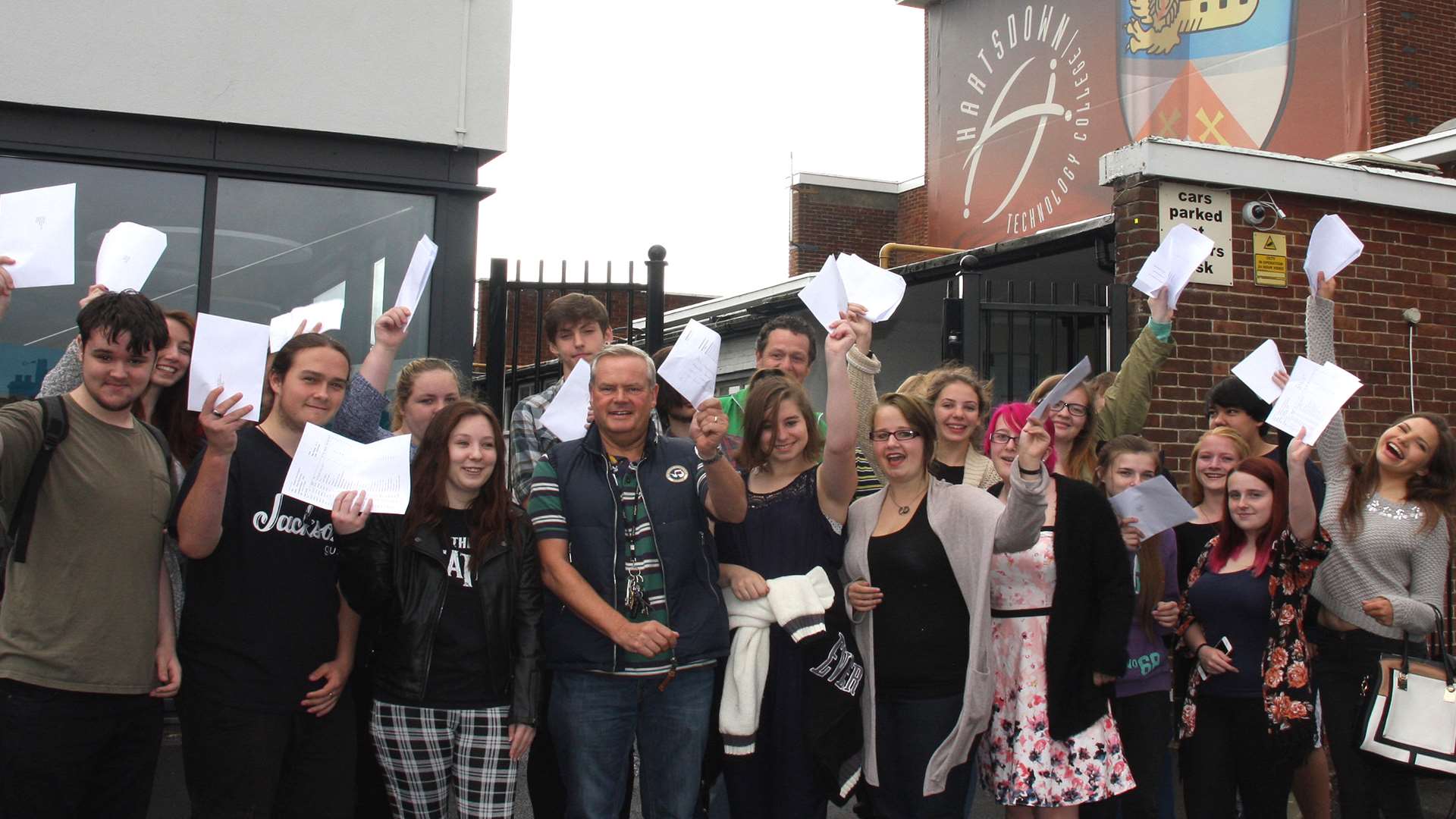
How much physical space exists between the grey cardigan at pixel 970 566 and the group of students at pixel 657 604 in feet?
0.04

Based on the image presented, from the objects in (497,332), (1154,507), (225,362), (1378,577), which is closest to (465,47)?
(497,332)

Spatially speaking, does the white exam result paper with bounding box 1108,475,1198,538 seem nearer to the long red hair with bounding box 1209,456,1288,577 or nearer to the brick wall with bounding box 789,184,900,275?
the long red hair with bounding box 1209,456,1288,577

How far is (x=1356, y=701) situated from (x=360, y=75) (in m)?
5.67

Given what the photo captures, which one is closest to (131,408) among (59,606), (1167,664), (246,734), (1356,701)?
(59,606)

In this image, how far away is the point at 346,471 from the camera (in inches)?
127

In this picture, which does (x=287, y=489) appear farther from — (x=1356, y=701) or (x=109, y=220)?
(x=1356, y=701)

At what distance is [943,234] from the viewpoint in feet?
54.0

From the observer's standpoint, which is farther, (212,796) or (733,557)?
(733,557)

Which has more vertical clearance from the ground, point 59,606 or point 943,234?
point 943,234

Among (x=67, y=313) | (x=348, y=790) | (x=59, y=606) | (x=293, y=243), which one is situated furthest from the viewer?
(x=293, y=243)

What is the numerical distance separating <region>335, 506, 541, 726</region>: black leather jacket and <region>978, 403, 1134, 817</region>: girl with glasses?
1.58m

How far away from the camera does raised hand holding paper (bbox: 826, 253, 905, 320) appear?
3.89 m

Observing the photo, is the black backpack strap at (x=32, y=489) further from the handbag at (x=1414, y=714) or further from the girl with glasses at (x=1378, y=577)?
the handbag at (x=1414, y=714)

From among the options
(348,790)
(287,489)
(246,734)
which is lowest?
(348,790)
